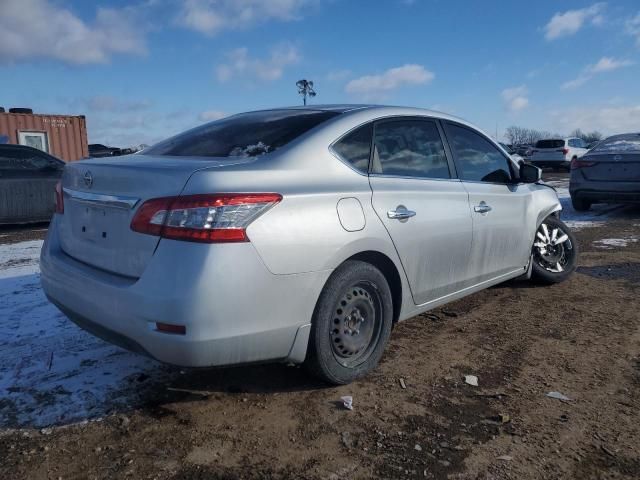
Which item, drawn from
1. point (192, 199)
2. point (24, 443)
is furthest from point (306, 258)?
point (24, 443)

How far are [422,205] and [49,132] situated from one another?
16.0m

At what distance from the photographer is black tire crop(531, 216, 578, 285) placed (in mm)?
4898

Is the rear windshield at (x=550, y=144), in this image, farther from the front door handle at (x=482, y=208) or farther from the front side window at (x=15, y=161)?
the front door handle at (x=482, y=208)

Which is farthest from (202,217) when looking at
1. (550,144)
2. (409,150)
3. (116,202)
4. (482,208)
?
(550,144)

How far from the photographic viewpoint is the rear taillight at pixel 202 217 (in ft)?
7.64

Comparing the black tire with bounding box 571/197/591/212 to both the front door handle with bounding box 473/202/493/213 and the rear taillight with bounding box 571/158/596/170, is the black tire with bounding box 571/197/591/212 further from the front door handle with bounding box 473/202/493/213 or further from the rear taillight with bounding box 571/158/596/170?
the front door handle with bounding box 473/202/493/213

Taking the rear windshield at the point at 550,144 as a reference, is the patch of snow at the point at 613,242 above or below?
below

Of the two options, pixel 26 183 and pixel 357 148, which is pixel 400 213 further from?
pixel 26 183

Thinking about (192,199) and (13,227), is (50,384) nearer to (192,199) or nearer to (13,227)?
(192,199)

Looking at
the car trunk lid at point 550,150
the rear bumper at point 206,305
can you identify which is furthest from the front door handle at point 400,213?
the car trunk lid at point 550,150

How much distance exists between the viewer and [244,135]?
3.20 meters

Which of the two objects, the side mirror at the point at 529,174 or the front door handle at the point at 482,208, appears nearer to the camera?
the front door handle at the point at 482,208

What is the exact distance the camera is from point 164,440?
2.49 m

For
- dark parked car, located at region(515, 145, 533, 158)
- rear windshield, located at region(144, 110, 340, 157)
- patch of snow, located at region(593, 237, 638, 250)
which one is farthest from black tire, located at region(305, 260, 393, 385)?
dark parked car, located at region(515, 145, 533, 158)
